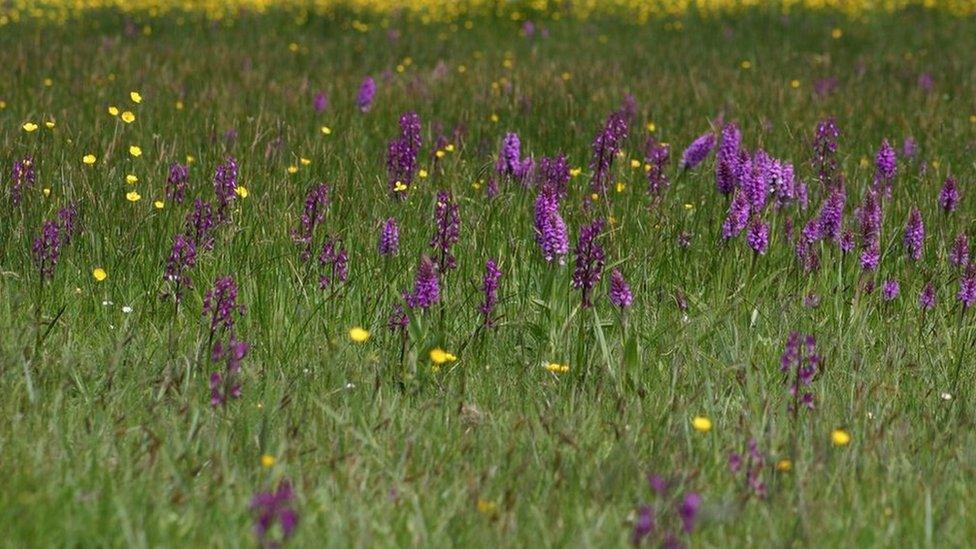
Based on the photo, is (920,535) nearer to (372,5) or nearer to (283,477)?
(283,477)

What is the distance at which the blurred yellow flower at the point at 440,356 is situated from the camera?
11.0 ft

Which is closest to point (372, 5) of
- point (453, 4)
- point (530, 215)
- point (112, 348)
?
point (453, 4)

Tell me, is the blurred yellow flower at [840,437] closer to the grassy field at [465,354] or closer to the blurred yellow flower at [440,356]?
the grassy field at [465,354]

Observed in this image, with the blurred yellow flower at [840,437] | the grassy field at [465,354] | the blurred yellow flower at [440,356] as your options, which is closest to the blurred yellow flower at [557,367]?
the grassy field at [465,354]

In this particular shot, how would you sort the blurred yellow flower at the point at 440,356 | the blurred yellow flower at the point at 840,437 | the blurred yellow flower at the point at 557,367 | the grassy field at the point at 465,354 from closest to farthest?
the grassy field at the point at 465,354
the blurred yellow flower at the point at 840,437
the blurred yellow flower at the point at 440,356
the blurred yellow flower at the point at 557,367

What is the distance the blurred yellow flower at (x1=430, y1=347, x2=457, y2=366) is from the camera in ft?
11.0

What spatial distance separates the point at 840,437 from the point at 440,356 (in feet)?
3.25

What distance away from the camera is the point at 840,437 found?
3002mm

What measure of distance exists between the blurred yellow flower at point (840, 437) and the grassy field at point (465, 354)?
0.06 ft

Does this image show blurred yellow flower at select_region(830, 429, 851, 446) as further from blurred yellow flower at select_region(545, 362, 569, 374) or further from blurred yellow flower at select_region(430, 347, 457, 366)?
blurred yellow flower at select_region(430, 347, 457, 366)

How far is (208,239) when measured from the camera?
4.47 metres

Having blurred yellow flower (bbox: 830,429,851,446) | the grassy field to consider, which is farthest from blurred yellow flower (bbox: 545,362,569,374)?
blurred yellow flower (bbox: 830,429,851,446)

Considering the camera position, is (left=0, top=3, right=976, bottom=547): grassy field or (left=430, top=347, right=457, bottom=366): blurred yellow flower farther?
(left=430, top=347, right=457, bottom=366): blurred yellow flower

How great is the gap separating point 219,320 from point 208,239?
98 centimetres
